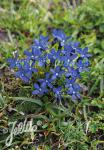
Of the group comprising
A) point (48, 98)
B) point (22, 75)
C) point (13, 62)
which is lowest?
point (48, 98)

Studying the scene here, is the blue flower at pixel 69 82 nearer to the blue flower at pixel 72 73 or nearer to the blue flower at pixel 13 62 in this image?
the blue flower at pixel 72 73

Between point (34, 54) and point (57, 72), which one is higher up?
point (34, 54)

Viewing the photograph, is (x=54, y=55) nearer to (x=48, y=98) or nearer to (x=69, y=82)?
(x=69, y=82)

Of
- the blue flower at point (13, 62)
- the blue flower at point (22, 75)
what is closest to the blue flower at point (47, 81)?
the blue flower at point (22, 75)

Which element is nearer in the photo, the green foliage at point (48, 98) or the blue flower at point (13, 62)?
the green foliage at point (48, 98)

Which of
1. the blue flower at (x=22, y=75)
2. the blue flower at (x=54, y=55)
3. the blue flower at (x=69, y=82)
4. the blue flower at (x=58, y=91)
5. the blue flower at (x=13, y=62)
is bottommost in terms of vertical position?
the blue flower at (x=58, y=91)

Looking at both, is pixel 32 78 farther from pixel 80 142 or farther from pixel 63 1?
pixel 63 1

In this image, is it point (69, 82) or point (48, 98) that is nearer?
point (69, 82)

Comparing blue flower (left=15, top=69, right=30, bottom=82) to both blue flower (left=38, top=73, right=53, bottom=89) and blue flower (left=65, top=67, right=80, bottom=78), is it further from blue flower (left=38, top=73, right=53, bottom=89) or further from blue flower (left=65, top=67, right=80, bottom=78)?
blue flower (left=65, top=67, right=80, bottom=78)

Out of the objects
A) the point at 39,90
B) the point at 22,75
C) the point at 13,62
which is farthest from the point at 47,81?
the point at 13,62
